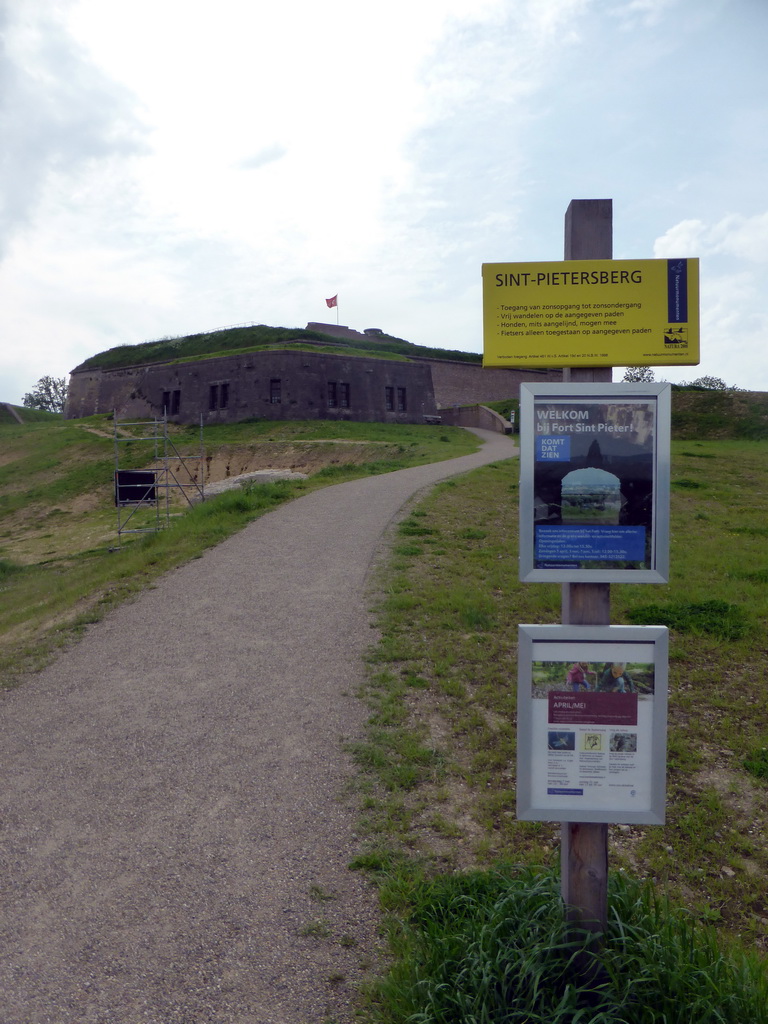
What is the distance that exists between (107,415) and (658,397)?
43.8 m

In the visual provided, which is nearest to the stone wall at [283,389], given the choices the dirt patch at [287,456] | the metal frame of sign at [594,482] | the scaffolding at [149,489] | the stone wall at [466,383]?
the scaffolding at [149,489]

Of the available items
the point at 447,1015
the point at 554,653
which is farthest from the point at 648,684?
the point at 447,1015

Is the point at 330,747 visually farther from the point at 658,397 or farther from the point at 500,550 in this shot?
the point at 500,550

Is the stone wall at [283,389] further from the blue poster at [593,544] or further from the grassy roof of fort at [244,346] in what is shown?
the blue poster at [593,544]

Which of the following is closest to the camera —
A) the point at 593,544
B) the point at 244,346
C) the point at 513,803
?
the point at 593,544

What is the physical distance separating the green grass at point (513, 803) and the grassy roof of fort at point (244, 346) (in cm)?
3279

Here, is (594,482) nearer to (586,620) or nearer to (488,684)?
(586,620)

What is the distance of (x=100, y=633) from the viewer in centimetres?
796

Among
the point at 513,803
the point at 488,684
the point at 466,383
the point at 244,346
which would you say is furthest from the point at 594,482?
the point at 466,383

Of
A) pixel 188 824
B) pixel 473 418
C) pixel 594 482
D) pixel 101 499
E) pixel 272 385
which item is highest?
pixel 272 385

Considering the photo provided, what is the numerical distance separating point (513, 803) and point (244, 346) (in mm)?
40298

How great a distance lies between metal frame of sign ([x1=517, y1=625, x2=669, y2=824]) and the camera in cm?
290

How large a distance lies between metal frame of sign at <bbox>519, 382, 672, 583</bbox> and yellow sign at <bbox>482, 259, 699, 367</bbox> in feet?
0.50

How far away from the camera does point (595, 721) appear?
9.54ft
